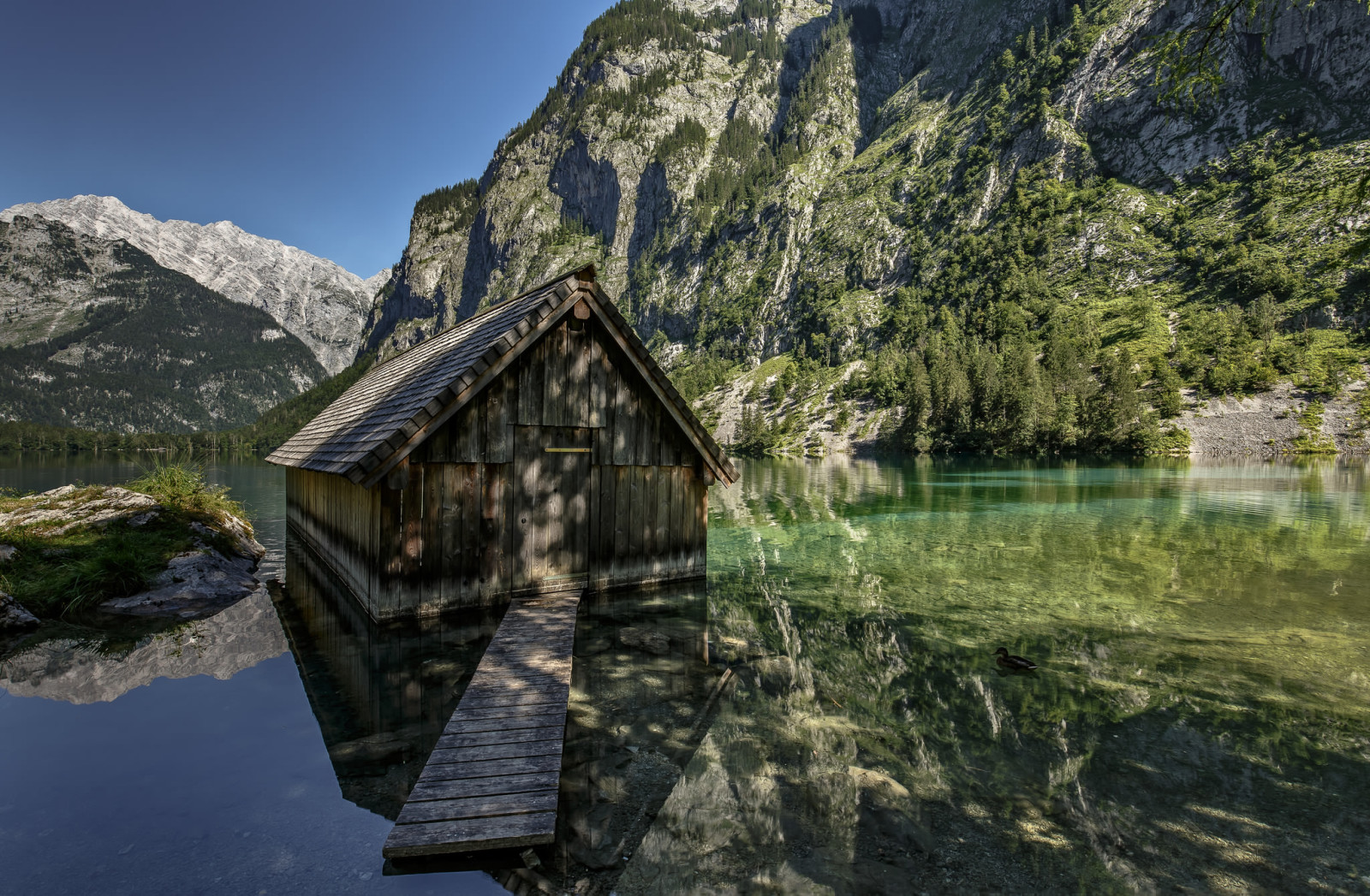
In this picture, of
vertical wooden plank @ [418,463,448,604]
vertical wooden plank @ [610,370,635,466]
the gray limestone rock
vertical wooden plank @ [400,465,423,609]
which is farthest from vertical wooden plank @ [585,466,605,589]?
the gray limestone rock

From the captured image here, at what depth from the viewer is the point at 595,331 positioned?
452 inches

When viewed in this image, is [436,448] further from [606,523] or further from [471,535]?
[606,523]

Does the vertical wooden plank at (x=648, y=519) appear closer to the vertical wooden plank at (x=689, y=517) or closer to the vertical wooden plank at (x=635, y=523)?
the vertical wooden plank at (x=635, y=523)

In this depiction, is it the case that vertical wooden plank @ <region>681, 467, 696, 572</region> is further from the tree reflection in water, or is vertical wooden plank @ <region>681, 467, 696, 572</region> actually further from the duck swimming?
the duck swimming

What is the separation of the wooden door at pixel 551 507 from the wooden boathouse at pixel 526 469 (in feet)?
0.08

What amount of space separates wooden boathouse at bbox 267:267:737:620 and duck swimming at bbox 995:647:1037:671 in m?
6.24

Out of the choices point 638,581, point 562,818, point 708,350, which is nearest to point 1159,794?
point 562,818

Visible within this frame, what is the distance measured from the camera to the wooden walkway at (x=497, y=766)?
4359 mm

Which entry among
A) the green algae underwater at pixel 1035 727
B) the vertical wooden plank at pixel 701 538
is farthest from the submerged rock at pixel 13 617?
the vertical wooden plank at pixel 701 538

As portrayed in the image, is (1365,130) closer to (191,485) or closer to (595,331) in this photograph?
(595,331)

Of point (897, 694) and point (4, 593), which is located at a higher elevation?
point (4, 593)

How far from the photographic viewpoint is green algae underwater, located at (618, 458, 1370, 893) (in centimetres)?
455

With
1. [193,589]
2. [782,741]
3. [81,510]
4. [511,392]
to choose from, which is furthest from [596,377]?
[81,510]

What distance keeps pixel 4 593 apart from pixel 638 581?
35.7ft
